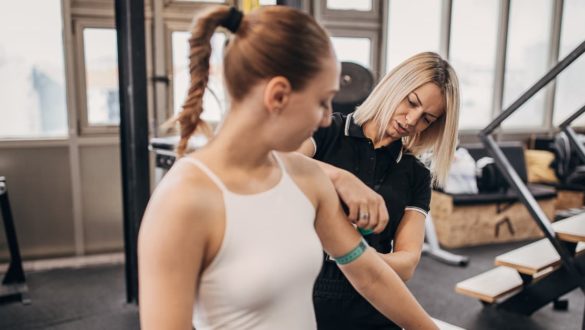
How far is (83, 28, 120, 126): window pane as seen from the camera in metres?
4.18

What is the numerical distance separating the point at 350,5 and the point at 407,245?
14.7 ft

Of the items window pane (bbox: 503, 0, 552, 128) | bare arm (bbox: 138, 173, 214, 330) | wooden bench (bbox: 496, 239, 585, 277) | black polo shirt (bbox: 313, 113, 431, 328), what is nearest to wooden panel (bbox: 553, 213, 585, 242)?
wooden bench (bbox: 496, 239, 585, 277)

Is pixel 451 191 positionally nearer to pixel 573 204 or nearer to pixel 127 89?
pixel 573 204

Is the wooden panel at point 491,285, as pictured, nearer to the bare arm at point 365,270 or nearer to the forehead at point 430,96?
the forehead at point 430,96

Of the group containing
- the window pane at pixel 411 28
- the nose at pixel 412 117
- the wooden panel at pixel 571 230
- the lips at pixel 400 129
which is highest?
the window pane at pixel 411 28

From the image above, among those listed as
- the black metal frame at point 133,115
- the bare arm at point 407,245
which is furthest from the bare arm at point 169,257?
the black metal frame at point 133,115

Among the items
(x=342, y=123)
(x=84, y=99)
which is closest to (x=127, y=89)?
(x=84, y=99)

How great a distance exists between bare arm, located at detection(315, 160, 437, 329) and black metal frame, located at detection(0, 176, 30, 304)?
10.4 ft

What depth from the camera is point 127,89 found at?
10.4ft

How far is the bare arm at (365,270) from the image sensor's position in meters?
0.92

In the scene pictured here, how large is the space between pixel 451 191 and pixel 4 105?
397 cm

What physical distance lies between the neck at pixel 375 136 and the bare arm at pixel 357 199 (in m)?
0.53

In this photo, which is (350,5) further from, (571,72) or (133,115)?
(571,72)

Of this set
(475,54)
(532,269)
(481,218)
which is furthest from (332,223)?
(475,54)
